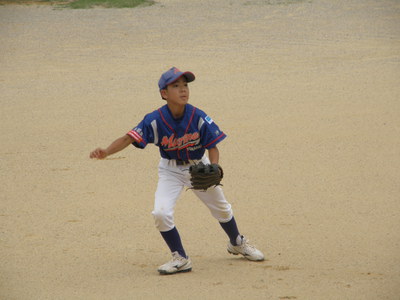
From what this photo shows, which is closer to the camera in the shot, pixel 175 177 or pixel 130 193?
pixel 175 177

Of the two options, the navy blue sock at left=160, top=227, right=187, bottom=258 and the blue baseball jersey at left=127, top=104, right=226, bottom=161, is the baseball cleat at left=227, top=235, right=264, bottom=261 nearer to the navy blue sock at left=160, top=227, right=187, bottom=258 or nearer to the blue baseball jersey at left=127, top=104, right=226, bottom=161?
the navy blue sock at left=160, top=227, right=187, bottom=258

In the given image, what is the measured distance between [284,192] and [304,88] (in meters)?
4.81

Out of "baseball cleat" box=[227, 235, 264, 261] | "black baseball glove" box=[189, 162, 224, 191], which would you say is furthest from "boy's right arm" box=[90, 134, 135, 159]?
"baseball cleat" box=[227, 235, 264, 261]

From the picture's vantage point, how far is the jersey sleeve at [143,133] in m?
4.56

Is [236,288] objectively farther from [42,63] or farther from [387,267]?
[42,63]

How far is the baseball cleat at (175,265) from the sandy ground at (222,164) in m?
0.08

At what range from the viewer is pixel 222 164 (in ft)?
24.0

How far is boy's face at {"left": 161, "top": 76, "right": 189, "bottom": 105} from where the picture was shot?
178 inches

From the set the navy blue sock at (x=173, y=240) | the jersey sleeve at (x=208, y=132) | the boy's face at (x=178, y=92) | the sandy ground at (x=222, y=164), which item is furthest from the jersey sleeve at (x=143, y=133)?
the sandy ground at (x=222, y=164)

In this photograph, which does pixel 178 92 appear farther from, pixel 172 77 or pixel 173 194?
pixel 173 194

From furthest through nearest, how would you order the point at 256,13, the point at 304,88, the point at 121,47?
the point at 256,13 → the point at 121,47 → the point at 304,88

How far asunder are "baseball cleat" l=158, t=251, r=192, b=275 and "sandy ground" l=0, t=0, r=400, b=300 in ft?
0.26

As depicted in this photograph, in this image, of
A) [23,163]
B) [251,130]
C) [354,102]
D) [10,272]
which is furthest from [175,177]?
[354,102]

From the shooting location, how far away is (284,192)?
6.39m
